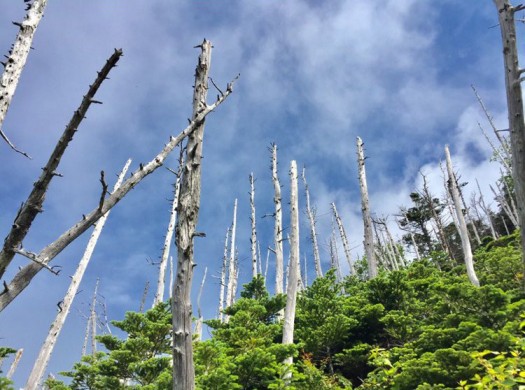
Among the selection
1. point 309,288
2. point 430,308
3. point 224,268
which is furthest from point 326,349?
point 224,268

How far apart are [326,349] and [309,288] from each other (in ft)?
6.52

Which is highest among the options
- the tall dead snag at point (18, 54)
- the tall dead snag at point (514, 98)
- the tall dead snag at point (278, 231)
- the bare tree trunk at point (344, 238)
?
the bare tree trunk at point (344, 238)

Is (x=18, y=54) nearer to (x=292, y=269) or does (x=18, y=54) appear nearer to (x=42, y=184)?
(x=42, y=184)

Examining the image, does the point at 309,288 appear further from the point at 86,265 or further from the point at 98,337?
the point at 86,265

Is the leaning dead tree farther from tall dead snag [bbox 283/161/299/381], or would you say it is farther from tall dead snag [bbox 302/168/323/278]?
tall dead snag [bbox 302/168/323/278]

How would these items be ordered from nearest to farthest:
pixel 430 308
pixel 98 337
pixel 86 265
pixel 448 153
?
pixel 98 337
pixel 430 308
pixel 86 265
pixel 448 153

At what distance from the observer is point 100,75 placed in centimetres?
226

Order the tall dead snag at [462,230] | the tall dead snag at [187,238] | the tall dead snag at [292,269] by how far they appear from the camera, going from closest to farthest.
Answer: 1. the tall dead snag at [187,238]
2. the tall dead snag at [292,269]
3. the tall dead snag at [462,230]

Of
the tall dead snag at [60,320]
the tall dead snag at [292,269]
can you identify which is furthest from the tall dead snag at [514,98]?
the tall dead snag at [60,320]

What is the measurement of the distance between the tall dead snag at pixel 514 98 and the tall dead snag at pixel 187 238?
370 cm

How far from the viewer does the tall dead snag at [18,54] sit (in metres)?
4.88

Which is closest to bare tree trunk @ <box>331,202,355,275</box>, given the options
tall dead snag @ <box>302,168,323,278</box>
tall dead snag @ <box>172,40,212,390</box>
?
tall dead snag @ <box>302,168,323,278</box>

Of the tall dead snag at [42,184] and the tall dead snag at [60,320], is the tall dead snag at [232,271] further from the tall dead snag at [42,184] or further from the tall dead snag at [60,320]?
the tall dead snag at [42,184]

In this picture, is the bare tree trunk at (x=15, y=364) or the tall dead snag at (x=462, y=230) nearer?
the tall dead snag at (x=462, y=230)
